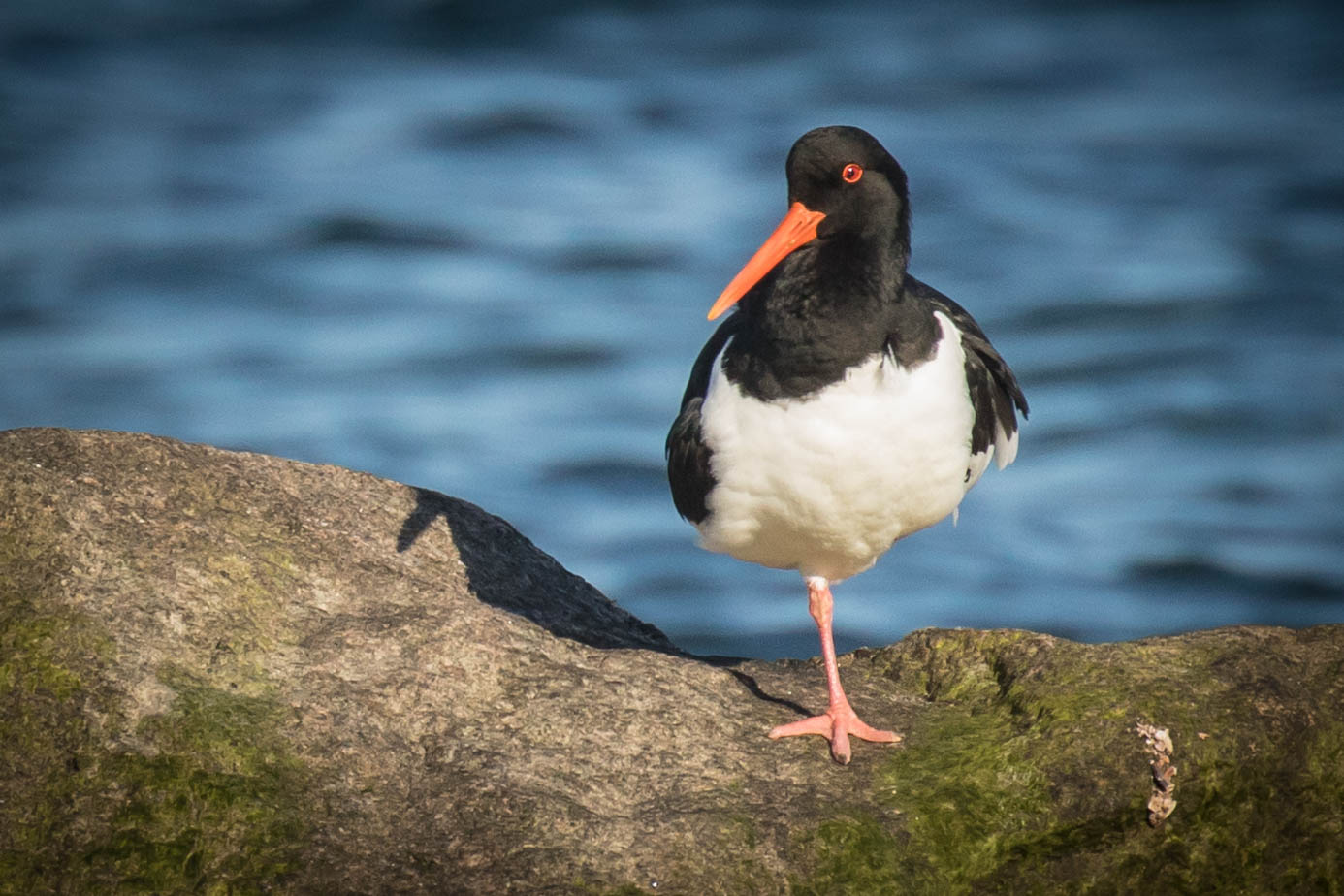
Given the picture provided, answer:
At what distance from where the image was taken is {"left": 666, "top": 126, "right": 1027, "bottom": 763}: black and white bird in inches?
215

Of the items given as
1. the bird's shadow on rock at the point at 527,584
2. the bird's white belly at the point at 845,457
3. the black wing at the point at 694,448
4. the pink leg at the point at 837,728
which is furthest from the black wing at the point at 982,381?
the bird's shadow on rock at the point at 527,584

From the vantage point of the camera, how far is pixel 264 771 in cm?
459

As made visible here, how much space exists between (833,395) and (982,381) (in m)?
0.93

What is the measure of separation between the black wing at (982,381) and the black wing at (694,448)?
0.86 meters

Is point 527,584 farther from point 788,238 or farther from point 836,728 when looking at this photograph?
point 788,238

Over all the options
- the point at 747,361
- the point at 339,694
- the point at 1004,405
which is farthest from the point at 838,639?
the point at 339,694

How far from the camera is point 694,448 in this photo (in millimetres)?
5867

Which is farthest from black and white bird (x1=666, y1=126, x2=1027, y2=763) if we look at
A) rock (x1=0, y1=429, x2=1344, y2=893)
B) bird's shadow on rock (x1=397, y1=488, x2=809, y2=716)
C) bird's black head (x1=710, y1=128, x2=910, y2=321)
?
bird's shadow on rock (x1=397, y1=488, x2=809, y2=716)

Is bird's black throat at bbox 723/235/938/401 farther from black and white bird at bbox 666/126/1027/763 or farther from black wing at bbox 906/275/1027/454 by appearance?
black wing at bbox 906/275/1027/454

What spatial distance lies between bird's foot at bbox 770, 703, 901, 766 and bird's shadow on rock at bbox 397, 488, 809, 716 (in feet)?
1.78

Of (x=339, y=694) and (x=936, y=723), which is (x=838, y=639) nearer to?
(x=936, y=723)

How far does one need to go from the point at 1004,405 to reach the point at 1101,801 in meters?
2.00

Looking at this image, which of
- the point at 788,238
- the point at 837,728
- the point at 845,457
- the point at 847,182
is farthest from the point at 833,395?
the point at 837,728

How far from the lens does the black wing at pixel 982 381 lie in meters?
6.00
